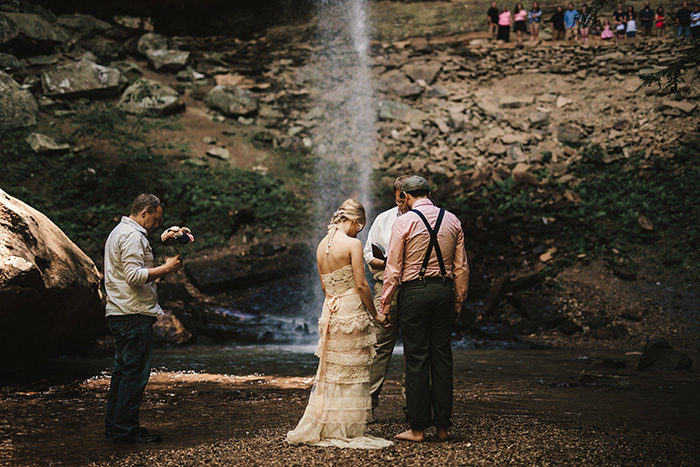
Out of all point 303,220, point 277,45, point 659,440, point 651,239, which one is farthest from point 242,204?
point 659,440

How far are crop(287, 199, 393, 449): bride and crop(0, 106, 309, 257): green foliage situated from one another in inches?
526

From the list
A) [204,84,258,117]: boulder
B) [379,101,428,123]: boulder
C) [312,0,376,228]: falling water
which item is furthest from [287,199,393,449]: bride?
[204,84,258,117]: boulder

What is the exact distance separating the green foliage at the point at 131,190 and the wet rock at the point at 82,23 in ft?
24.0

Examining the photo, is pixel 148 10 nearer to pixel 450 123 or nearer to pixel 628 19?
pixel 450 123

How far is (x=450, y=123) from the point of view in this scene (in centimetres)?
2059

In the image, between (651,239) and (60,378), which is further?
(651,239)

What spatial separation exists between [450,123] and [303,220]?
6.71 metres

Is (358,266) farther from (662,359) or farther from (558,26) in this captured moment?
(558,26)

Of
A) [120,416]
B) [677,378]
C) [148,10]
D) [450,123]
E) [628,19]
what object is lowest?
[677,378]

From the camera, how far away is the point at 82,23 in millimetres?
24750

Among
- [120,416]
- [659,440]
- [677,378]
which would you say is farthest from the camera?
[677,378]

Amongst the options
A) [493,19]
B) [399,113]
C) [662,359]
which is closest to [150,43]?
[399,113]

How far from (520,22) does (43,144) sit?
59.4ft

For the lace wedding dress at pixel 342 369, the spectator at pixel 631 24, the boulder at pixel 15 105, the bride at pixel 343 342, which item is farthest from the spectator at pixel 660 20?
the boulder at pixel 15 105
